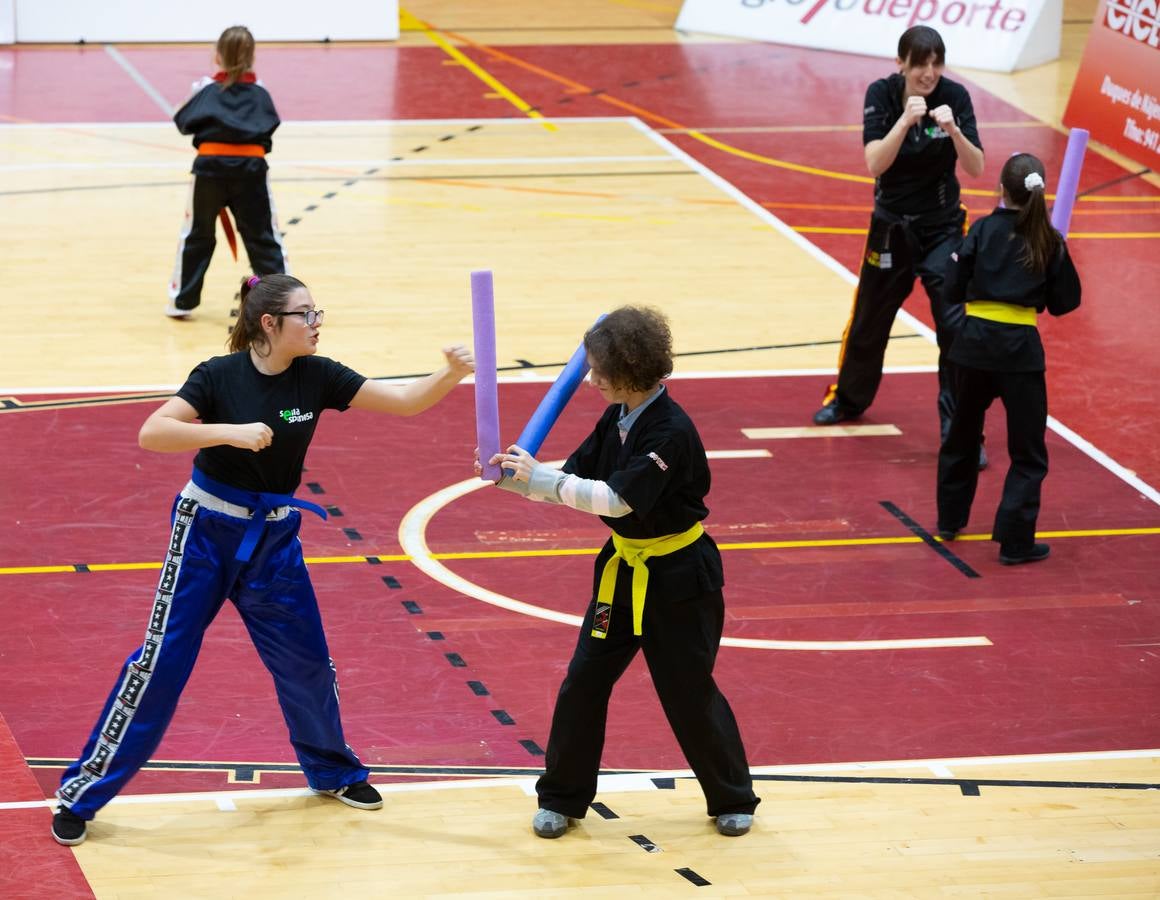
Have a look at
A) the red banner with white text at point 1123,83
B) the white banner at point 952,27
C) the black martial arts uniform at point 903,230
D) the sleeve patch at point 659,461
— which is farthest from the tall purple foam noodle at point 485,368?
the white banner at point 952,27

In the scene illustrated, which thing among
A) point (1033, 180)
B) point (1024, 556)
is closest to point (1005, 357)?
point (1033, 180)

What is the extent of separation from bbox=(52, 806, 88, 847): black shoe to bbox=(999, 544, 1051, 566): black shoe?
4720 mm

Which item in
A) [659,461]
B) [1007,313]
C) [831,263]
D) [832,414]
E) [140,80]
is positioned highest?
[659,461]

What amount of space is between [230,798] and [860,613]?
3.17 m

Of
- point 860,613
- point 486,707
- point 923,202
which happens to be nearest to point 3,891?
point 486,707

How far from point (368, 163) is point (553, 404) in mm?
11041

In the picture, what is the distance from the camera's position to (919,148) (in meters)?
9.76

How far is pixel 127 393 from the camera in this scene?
1066cm

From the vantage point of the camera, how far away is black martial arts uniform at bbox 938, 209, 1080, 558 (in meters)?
8.50

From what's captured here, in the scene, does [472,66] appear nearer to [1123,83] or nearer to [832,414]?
[1123,83]

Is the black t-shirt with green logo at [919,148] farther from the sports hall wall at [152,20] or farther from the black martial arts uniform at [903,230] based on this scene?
the sports hall wall at [152,20]

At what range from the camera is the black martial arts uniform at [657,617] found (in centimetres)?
561

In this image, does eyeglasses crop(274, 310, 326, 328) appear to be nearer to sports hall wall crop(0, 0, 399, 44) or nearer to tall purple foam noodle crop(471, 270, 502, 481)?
tall purple foam noodle crop(471, 270, 502, 481)

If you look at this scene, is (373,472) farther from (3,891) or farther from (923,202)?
(3,891)
